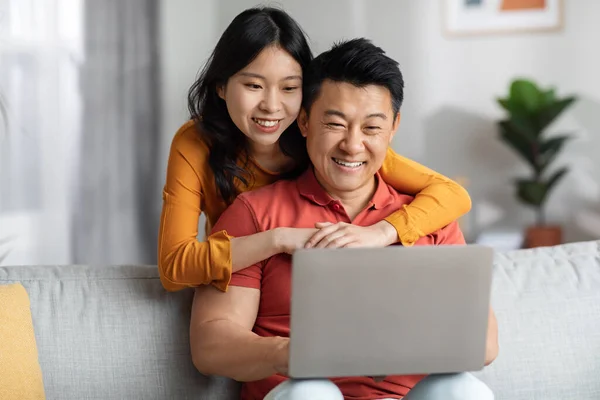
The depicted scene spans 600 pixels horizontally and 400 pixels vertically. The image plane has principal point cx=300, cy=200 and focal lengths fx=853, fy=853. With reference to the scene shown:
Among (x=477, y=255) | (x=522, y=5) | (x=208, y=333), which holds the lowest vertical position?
(x=208, y=333)

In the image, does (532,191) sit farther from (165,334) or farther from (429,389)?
(429,389)

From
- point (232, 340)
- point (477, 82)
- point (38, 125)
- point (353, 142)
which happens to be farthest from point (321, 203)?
point (477, 82)

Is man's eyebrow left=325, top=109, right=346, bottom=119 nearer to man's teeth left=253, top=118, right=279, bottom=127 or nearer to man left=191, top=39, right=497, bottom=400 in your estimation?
man left=191, top=39, right=497, bottom=400

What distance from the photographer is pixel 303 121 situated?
6.42ft

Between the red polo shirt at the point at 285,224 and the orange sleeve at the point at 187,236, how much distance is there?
7cm

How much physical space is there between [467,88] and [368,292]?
349 centimetres

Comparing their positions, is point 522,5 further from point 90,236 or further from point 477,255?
point 477,255

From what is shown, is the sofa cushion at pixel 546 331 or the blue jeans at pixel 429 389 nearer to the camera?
the blue jeans at pixel 429 389

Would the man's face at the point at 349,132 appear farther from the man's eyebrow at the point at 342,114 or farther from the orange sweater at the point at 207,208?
the orange sweater at the point at 207,208

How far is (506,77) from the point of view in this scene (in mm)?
4664

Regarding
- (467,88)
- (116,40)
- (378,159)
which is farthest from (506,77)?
(378,159)

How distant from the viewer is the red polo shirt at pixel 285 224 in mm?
1821

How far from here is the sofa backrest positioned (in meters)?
1.87

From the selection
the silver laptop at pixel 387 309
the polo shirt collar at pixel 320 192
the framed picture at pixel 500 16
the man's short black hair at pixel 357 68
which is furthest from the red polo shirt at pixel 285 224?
the framed picture at pixel 500 16
